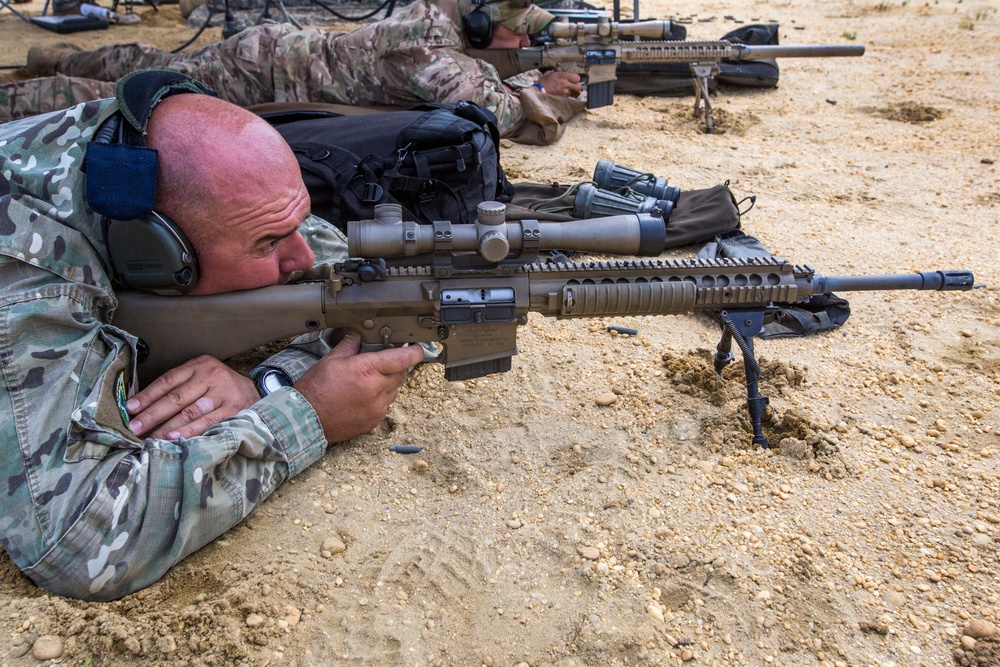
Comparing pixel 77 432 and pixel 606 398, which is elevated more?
pixel 77 432

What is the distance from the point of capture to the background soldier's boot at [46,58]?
8.51 metres

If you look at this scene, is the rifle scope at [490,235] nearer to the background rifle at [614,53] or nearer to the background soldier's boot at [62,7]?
the background rifle at [614,53]

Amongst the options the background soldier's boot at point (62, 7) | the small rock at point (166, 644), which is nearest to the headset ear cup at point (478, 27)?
the small rock at point (166, 644)

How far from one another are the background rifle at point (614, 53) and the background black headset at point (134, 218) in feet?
18.9

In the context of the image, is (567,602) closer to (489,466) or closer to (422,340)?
(489,466)

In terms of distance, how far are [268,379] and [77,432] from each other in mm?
946

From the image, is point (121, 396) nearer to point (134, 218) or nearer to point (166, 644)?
point (134, 218)

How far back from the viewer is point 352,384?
2.96 meters

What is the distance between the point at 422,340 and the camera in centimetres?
312

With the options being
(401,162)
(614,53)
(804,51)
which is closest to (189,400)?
(401,162)

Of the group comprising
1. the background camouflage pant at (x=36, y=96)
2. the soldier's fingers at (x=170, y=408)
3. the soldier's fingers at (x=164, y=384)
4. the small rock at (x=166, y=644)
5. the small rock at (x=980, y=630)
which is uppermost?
the background camouflage pant at (x=36, y=96)

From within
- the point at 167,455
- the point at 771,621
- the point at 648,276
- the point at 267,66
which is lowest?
the point at 771,621

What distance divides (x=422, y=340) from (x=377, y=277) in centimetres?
35

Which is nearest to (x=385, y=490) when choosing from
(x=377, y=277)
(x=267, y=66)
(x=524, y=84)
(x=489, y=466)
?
(x=489, y=466)
